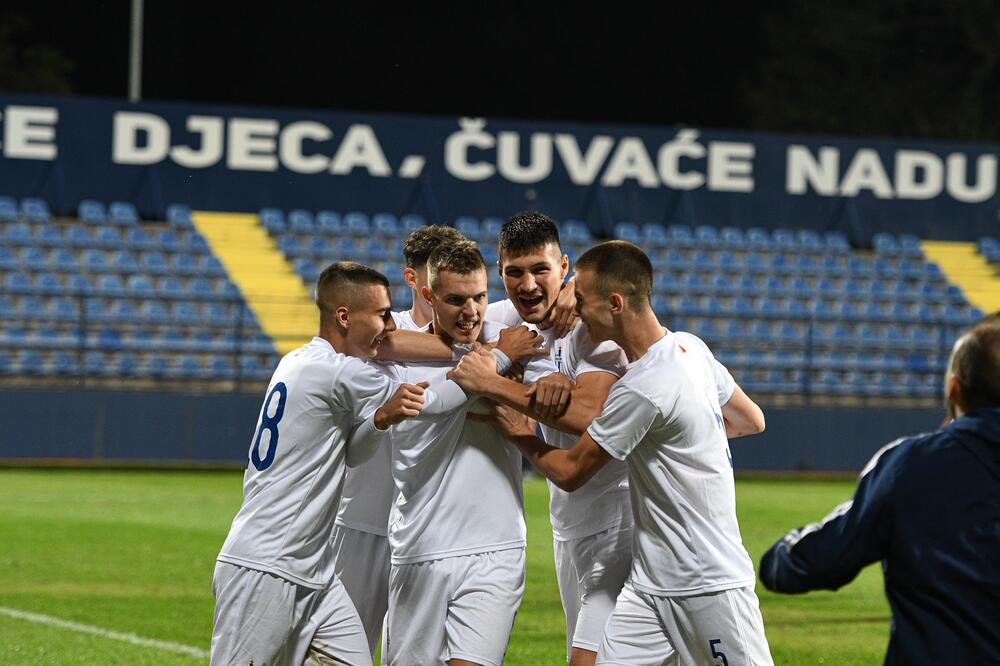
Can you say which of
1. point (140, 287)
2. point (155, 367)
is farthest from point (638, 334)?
point (140, 287)

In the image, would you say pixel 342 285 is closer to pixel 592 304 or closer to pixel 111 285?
pixel 592 304

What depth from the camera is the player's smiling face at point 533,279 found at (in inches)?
213

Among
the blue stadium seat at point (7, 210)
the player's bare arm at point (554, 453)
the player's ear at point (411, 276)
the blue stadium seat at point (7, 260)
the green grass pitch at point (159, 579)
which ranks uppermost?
the blue stadium seat at point (7, 210)

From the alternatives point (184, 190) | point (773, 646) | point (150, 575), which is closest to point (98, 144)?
point (184, 190)

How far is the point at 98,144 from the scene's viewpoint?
82.1ft

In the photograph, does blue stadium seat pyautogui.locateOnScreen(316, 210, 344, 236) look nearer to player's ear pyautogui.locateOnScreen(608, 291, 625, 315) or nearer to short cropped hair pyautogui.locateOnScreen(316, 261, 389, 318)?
short cropped hair pyautogui.locateOnScreen(316, 261, 389, 318)

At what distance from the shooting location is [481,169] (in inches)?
1044

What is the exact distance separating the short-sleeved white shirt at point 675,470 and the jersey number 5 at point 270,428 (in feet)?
3.35

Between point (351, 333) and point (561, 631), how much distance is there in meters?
4.44

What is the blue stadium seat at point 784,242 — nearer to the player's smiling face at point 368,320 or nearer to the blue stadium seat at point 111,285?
the blue stadium seat at point 111,285

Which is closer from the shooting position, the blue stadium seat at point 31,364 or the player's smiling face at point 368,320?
the player's smiling face at point 368,320

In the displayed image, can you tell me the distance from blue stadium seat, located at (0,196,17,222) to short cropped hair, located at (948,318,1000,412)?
22.0 meters

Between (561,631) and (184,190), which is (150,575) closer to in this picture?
(561,631)

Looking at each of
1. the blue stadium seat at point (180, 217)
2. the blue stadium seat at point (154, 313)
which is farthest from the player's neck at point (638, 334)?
the blue stadium seat at point (180, 217)
